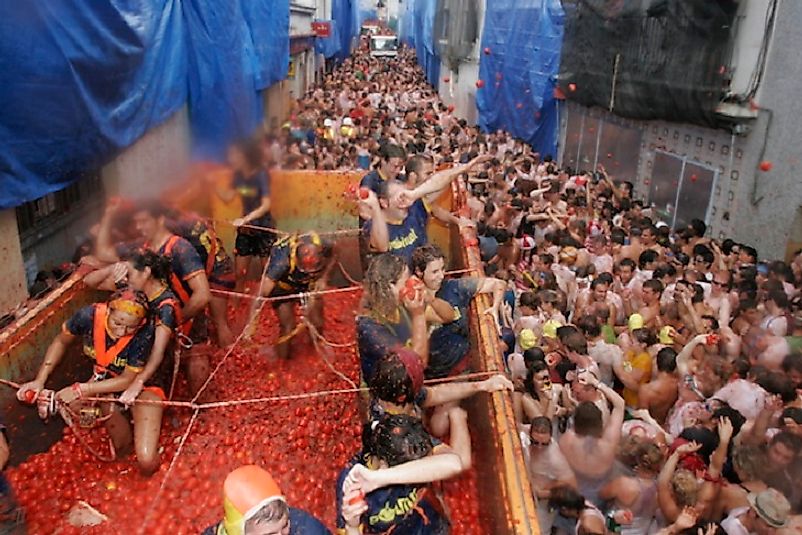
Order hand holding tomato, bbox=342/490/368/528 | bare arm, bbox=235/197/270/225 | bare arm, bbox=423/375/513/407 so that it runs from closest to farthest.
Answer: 1. hand holding tomato, bbox=342/490/368/528
2. bare arm, bbox=423/375/513/407
3. bare arm, bbox=235/197/270/225

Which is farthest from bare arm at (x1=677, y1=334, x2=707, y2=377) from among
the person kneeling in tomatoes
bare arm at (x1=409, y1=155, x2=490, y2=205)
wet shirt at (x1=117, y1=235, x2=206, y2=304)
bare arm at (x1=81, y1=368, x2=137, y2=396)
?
bare arm at (x1=81, y1=368, x2=137, y2=396)

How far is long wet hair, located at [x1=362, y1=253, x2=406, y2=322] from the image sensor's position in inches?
134

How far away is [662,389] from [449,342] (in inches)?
66.8

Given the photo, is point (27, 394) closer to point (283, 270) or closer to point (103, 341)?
point (103, 341)

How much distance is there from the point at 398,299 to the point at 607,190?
24.0ft

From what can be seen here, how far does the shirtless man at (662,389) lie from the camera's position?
14.9 ft

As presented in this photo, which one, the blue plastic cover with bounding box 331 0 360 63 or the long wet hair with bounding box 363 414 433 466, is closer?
the long wet hair with bounding box 363 414 433 466

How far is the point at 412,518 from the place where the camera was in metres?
2.67

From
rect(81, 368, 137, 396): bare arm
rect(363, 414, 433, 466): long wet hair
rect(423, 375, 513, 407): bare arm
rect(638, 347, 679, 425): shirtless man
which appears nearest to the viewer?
rect(363, 414, 433, 466): long wet hair

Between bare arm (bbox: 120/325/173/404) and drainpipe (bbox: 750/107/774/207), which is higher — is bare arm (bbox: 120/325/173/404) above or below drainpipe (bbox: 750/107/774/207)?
below

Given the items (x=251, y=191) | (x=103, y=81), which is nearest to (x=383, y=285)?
(x=251, y=191)

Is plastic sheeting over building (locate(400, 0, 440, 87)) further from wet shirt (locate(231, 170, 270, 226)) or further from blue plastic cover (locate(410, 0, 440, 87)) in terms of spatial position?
wet shirt (locate(231, 170, 270, 226))

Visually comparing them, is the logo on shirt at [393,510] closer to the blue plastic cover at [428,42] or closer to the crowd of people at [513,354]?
the crowd of people at [513,354]

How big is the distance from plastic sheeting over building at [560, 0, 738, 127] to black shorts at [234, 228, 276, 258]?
5743 millimetres
